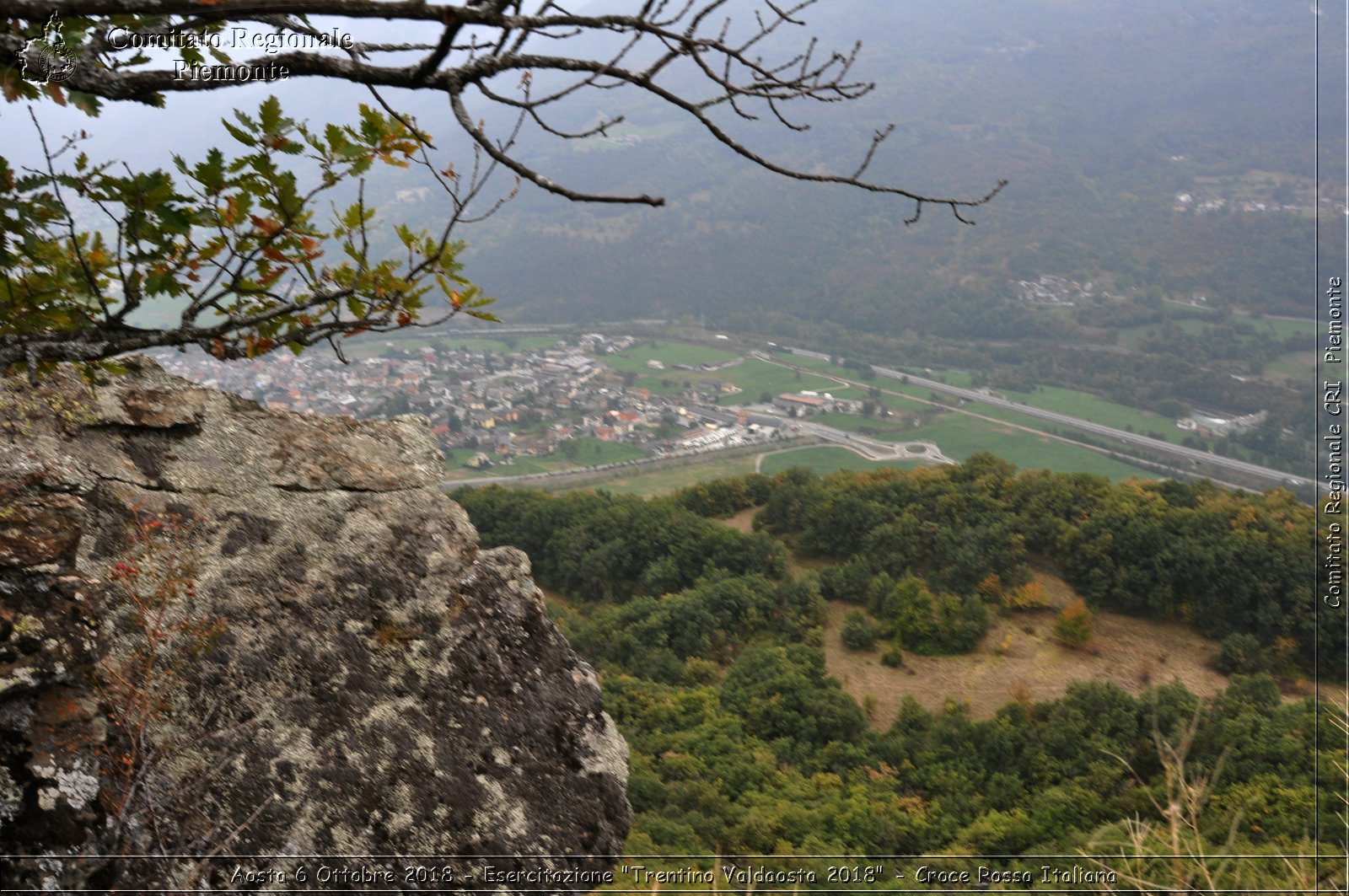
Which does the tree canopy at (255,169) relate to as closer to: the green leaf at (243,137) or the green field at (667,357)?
the green leaf at (243,137)

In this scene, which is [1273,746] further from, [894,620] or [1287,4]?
[1287,4]

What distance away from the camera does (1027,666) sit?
1435 centimetres

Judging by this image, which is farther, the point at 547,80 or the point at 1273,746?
the point at 547,80

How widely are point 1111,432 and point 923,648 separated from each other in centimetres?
3353

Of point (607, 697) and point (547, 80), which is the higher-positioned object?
point (547, 80)

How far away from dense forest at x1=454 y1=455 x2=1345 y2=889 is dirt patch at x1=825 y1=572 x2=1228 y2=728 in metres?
0.31

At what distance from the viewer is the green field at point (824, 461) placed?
35.3 m

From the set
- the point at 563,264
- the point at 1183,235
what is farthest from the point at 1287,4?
the point at 563,264

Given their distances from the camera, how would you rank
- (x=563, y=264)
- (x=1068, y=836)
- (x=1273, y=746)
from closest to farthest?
(x=1068, y=836) < (x=1273, y=746) < (x=563, y=264)

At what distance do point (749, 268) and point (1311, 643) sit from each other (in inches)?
2507

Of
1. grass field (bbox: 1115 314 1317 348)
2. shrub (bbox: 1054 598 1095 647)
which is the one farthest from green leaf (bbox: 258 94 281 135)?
grass field (bbox: 1115 314 1317 348)

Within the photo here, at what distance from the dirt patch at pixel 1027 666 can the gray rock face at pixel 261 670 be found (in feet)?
35.5

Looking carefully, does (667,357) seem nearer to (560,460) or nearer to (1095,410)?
(560,460)

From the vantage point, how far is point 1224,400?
45781mm
